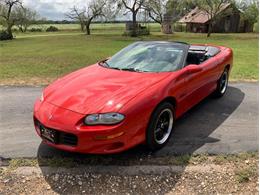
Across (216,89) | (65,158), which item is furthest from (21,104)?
(216,89)

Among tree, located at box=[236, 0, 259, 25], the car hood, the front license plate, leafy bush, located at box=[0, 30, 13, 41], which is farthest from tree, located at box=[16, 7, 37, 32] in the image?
the front license plate

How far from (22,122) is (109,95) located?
2.10 metres

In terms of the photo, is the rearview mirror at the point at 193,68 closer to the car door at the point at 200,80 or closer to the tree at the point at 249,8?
the car door at the point at 200,80

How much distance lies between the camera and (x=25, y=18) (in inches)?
2100

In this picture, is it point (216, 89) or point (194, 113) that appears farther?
point (216, 89)

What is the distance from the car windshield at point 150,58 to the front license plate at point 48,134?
5.11ft

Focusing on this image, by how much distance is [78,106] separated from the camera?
3434 millimetres

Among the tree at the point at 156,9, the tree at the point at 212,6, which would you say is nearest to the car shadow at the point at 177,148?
the tree at the point at 212,6

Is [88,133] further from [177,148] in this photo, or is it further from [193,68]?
[193,68]

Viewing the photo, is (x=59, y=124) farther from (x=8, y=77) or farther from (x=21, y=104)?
(x=8, y=77)

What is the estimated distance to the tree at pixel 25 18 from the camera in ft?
162

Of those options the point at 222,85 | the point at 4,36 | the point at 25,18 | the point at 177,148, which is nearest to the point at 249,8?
the point at 4,36

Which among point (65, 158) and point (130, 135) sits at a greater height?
point (130, 135)

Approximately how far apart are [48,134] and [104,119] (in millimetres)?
710
